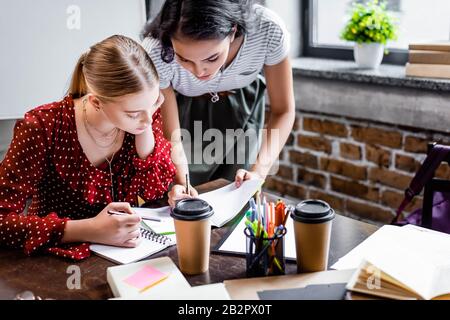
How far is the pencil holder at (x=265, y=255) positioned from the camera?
3.61 ft

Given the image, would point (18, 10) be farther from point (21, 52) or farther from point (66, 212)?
point (66, 212)

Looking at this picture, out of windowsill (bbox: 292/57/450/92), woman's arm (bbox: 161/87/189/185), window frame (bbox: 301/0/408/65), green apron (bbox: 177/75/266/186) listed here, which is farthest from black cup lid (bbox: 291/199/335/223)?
window frame (bbox: 301/0/408/65)

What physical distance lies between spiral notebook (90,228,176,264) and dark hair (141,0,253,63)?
0.51 m

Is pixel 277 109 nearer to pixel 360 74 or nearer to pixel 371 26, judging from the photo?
pixel 360 74

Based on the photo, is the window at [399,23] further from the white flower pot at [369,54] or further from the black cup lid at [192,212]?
the black cup lid at [192,212]

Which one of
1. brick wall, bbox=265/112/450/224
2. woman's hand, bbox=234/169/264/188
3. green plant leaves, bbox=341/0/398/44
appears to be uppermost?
green plant leaves, bbox=341/0/398/44

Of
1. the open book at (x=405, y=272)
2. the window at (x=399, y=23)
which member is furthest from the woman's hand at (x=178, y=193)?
the window at (x=399, y=23)

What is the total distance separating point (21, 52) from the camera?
1.98 meters

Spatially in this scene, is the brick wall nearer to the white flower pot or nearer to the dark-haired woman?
the white flower pot

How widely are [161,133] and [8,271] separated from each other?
649 millimetres

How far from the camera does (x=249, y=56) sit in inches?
71.2

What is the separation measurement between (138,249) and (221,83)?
836 mm

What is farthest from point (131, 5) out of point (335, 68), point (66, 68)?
point (335, 68)

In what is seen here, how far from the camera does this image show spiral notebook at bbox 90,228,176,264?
1.20 m
